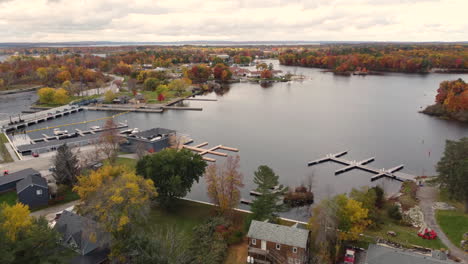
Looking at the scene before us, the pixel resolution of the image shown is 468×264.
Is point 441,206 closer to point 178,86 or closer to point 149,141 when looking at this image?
point 149,141

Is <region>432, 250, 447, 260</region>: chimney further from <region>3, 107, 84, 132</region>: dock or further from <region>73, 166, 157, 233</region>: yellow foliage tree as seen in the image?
<region>3, 107, 84, 132</region>: dock

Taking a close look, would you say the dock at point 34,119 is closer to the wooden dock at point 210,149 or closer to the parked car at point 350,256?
the wooden dock at point 210,149

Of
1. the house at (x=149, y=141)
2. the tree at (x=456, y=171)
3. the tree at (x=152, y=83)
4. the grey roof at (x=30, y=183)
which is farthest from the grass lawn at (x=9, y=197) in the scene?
the tree at (x=152, y=83)

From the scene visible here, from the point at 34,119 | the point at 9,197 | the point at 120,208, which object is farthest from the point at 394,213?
the point at 34,119

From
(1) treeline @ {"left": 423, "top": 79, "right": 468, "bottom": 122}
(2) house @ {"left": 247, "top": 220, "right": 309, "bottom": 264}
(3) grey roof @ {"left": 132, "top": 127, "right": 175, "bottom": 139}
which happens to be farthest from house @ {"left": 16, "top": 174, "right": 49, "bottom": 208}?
(1) treeline @ {"left": 423, "top": 79, "right": 468, "bottom": 122}

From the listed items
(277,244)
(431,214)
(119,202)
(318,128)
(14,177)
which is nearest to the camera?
(119,202)

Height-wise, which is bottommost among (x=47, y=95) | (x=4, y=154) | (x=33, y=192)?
(x=4, y=154)
